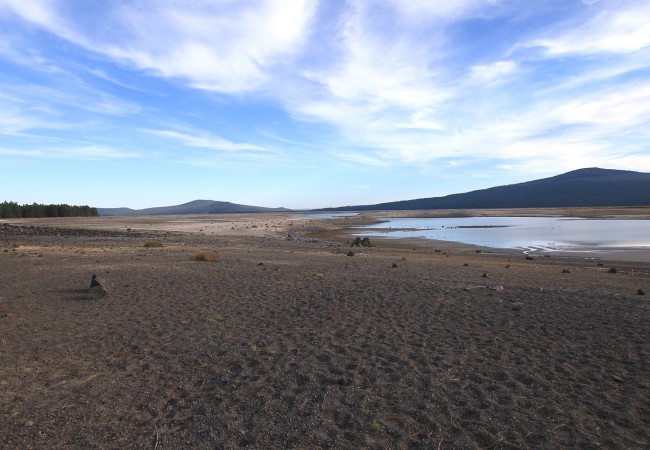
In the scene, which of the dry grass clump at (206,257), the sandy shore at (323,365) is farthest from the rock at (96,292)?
the dry grass clump at (206,257)

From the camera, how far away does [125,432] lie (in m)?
4.77

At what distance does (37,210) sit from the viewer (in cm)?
8431

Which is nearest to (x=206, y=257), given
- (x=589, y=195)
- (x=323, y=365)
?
(x=323, y=365)

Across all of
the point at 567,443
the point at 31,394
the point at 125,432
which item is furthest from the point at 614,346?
the point at 31,394

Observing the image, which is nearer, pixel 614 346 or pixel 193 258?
pixel 614 346

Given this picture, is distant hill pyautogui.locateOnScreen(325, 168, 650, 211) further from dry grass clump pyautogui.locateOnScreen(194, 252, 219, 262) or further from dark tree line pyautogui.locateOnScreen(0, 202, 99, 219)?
dry grass clump pyautogui.locateOnScreen(194, 252, 219, 262)

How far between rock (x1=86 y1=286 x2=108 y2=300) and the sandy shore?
0.26 metres

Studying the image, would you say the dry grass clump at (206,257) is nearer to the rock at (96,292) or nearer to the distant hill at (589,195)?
the rock at (96,292)

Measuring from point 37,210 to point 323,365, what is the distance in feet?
322

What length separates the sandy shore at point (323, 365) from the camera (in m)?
4.77

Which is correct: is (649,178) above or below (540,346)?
above

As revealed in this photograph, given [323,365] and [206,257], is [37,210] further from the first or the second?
[323,365]

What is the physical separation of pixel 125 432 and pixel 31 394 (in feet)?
6.49

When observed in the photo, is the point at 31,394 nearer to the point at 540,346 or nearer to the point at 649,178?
the point at 540,346
